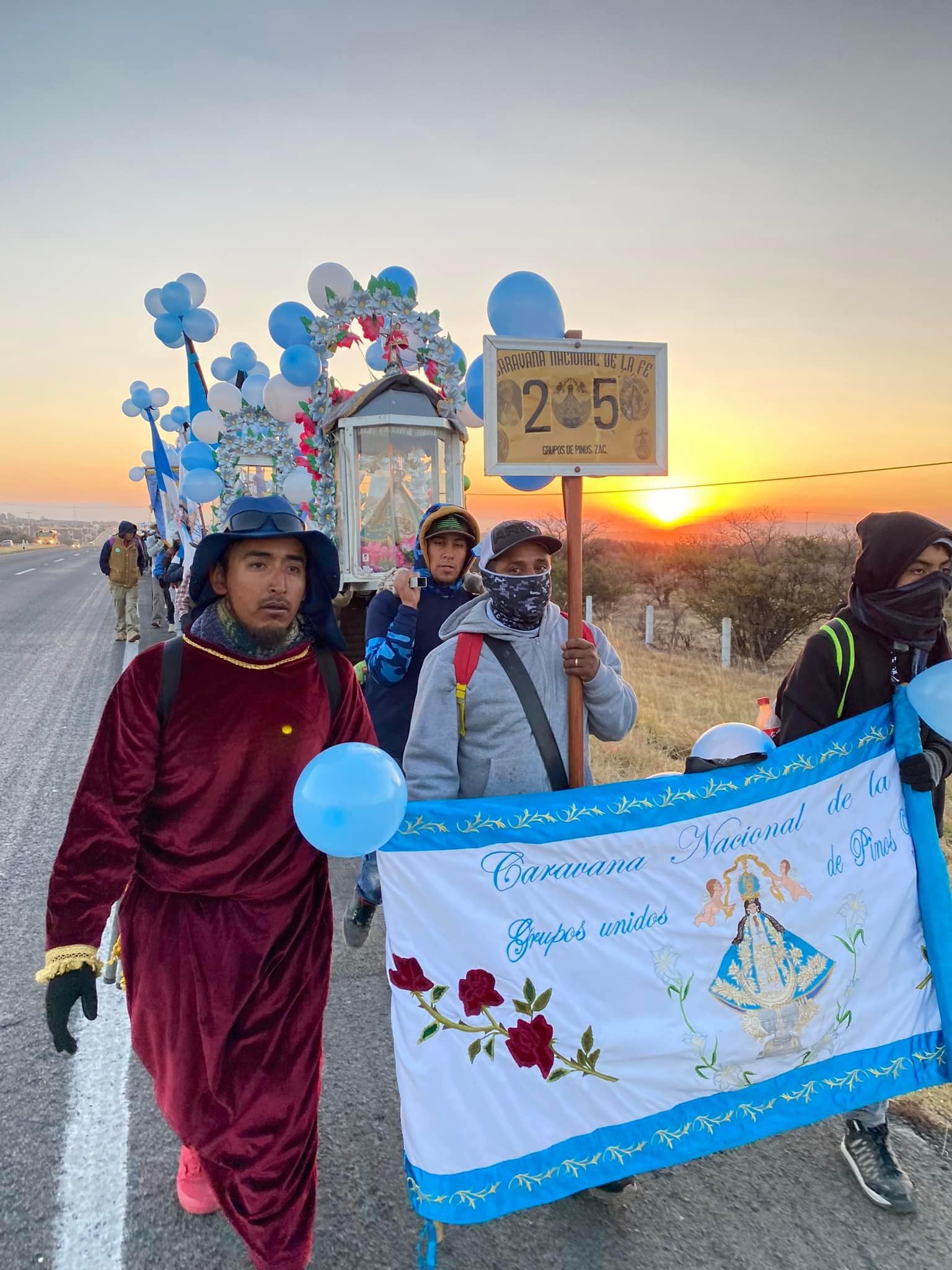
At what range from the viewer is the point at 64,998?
1869mm

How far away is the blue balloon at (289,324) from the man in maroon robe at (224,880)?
780 cm

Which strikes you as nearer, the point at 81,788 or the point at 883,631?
the point at 81,788

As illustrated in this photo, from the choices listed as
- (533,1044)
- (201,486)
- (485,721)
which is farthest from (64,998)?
(201,486)

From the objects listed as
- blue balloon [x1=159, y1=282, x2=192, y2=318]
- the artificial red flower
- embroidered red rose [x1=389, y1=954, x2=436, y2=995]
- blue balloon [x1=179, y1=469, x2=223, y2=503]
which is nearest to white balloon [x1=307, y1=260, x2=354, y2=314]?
the artificial red flower

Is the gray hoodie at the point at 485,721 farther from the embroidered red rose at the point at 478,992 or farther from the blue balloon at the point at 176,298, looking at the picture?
the blue balloon at the point at 176,298

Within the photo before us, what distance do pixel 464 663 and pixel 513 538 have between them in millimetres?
410

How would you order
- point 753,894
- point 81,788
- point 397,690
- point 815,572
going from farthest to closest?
point 815,572
point 397,690
point 753,894
point 81,788

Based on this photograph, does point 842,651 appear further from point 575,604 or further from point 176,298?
point 176,298

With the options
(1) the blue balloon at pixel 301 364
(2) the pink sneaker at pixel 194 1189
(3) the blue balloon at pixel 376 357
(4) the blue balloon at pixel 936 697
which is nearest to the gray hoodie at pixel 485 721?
(4) the blue balloon at pixel 936 697

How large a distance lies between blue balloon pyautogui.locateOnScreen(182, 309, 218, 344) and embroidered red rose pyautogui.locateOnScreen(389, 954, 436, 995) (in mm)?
13809

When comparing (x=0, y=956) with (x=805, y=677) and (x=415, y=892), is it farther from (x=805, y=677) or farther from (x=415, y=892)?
(x=805, y=677)

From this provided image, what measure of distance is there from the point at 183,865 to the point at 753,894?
1.60m

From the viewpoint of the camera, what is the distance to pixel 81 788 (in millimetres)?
1926

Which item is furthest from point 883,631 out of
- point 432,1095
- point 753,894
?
point 432,1095
